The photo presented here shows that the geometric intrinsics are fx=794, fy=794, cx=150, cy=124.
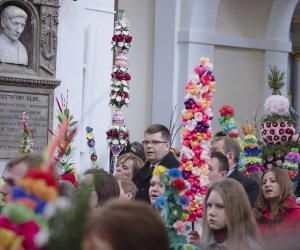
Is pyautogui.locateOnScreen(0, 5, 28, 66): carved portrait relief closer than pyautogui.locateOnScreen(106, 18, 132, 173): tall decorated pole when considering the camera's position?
No

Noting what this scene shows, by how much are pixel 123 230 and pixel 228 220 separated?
2.40 meters

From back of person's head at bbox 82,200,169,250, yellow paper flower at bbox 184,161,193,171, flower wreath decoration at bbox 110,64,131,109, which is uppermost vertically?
flower wreath decoration at bbox 110,64,131,109

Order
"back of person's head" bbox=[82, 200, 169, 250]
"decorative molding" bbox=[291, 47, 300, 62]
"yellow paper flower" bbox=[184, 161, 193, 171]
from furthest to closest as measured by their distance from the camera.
Answer: "decorative molding" bbox=[291, 47, 300, 62], "yellow paper flower" bbox=[184, 161, 193, 171], "back of person's head" bbox=[82, 200, 169, 250]

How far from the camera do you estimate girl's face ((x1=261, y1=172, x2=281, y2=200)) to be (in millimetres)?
5977

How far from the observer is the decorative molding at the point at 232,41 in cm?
1400

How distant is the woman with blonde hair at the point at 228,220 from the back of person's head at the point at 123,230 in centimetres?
222

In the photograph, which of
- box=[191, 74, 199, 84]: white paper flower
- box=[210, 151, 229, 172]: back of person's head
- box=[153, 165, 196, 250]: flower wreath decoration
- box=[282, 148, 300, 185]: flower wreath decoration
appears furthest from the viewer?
box=[282, 148, 300, 185]: flower wreath decoration

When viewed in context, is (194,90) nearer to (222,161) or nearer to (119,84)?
(222,161)

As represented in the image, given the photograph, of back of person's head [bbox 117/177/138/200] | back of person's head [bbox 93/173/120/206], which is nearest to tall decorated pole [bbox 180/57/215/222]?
back of person's head [bbox 117/177/138/200]

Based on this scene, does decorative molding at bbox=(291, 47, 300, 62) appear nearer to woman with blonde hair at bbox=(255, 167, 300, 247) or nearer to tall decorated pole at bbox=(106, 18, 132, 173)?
tall decorated pole at bbox=(106, 18, 132, 173)

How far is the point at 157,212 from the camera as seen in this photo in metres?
3.57

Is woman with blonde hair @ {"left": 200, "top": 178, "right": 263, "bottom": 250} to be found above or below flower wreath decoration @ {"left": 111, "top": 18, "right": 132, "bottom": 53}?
below

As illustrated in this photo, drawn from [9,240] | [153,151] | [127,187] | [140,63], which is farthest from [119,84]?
[9,240]

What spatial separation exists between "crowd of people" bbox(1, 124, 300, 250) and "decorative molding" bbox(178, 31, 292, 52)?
4.73m
